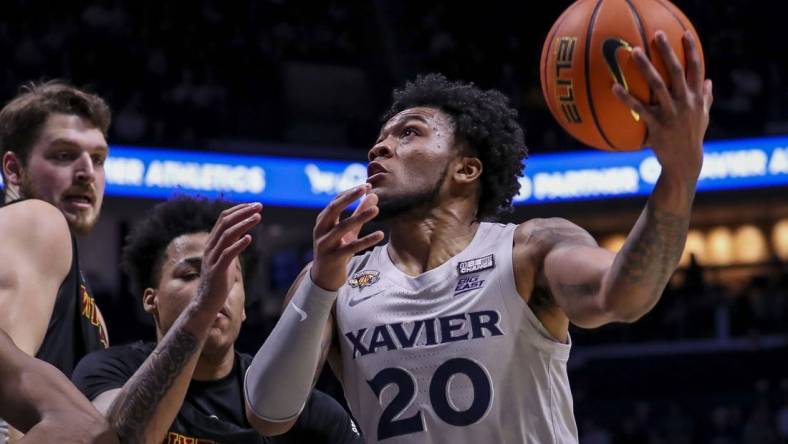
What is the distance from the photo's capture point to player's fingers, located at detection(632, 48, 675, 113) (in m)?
2.52

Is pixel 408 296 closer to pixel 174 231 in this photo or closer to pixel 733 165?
pixel 174 231

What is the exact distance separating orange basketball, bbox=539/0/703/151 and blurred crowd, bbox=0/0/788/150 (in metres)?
9.59

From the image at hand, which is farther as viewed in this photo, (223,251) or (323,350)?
(323,350)

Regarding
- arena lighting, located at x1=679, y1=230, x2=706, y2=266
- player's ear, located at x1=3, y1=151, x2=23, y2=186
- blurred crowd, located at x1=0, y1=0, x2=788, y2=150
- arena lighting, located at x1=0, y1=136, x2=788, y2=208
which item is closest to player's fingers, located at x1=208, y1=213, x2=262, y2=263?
player's ear, located at x1=3, y1=151, x2=23, y2=186

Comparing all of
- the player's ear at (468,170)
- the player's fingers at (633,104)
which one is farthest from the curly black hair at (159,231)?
the player's fingers at (633,104)

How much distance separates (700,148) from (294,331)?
1143 mm

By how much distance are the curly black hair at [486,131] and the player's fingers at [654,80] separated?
129cm

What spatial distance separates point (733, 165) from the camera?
13.0 meters

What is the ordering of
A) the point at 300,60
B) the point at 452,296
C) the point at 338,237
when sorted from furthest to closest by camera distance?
the point at 300,60
the point at 452,296
the point at 338,237

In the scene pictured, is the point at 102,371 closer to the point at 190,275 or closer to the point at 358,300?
the point at 190,275

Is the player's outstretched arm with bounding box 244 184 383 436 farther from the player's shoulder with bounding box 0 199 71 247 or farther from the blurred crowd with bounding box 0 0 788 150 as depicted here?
the blurred crowd with bounding box 0 0 788 150

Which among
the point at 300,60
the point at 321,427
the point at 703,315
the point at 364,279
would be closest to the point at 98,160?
the point at 364,279

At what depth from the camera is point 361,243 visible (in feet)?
9.59

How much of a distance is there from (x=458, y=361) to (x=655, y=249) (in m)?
0.75
